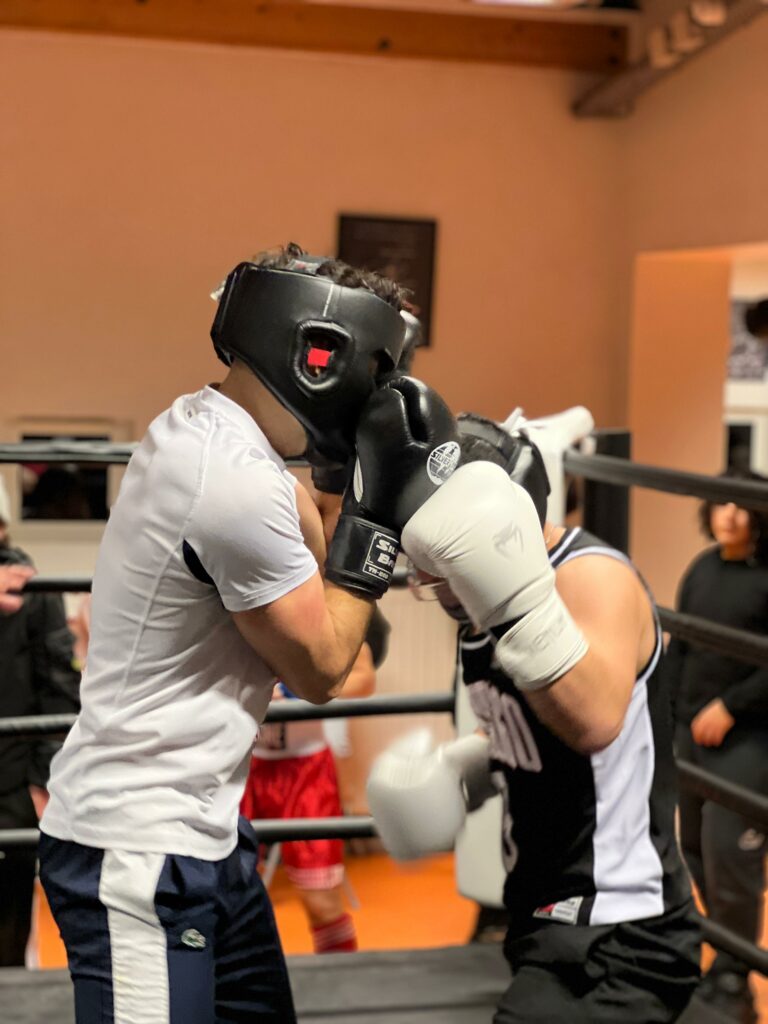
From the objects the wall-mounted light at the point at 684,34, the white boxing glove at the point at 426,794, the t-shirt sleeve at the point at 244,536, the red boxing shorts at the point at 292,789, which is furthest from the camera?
the wall-mounted light at the point at 684,34

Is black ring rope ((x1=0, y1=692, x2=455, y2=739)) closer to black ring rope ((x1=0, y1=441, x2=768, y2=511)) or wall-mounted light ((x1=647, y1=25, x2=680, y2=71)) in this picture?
black ring rope ((x1=0, y1=441, x2=768, y2=511))

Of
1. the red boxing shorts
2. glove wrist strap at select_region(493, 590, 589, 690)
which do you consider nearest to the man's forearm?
glove wrist strap at select_region(493, 590, 589, 690)

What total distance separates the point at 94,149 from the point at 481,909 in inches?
123

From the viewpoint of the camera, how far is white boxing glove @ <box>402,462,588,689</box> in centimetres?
135

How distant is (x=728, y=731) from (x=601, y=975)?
1799 millimetres

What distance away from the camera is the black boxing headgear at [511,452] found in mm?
1497

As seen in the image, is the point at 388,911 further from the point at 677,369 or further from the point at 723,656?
the point at 677,369

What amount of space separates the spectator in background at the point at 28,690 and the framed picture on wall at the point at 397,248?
2583mm

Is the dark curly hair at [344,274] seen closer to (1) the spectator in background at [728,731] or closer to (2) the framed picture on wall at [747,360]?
(1) the spectator in background at [728,731]

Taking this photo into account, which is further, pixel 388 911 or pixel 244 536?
pixel 388 911

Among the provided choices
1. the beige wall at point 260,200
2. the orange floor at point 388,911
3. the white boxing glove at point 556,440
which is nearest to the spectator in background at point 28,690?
the white boxing glove at point 556,440

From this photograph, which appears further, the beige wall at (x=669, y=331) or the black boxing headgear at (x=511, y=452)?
the beige wall at (x=669, y=331)

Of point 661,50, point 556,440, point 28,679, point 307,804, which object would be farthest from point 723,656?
point 661,50

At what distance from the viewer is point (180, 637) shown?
1.35 meters
